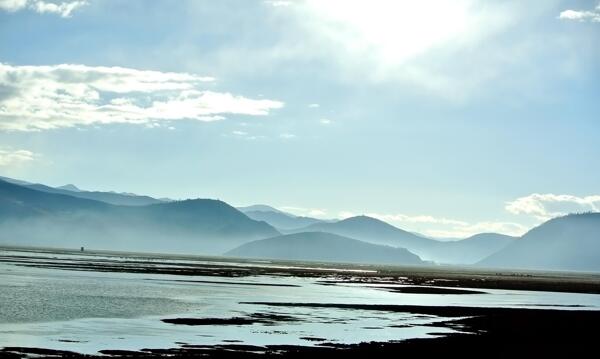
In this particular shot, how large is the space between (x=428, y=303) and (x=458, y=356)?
44.3m

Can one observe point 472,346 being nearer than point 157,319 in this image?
Yes

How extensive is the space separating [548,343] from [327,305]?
89.6 feet

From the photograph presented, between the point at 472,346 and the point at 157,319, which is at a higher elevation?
the point at 157,319

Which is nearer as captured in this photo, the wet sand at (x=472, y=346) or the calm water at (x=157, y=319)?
the wet sand at (x=472, y=346)

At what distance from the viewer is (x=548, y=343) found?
51125 millimetres

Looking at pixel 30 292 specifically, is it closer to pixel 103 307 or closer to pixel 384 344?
pixel 103 307

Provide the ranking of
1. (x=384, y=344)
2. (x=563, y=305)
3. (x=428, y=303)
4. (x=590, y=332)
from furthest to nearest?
1. (x=563, y=305)
2. (x=428, y=303)
3. (x=590, y=332)
4. (x=384, y=344)

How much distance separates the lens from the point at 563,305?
92188mm

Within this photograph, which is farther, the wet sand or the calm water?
the calm water

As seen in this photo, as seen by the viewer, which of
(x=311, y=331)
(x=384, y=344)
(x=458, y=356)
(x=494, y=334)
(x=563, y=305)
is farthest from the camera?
(x=563, y=305)

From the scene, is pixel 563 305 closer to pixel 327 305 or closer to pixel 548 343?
pixel 327 305

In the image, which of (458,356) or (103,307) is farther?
(103,307)

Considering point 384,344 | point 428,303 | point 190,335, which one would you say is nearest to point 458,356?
point 384,344

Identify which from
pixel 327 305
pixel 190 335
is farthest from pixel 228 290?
pixel 190 335
